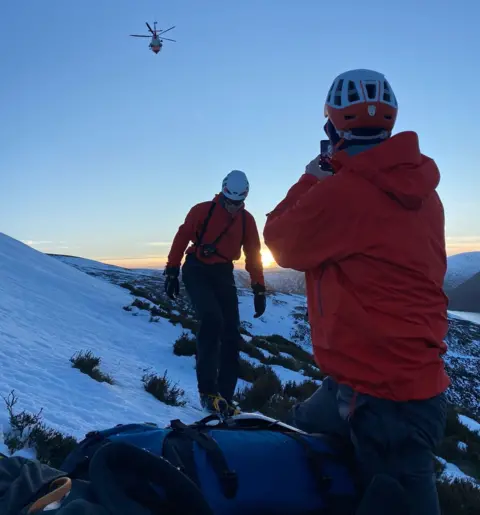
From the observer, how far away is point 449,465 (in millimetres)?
5559

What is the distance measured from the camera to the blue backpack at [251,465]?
2260mm

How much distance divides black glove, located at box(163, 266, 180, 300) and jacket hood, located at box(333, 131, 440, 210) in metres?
3.87

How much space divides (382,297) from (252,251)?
3.96 m

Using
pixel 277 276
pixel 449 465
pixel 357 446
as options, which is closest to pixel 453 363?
pixel 449 465

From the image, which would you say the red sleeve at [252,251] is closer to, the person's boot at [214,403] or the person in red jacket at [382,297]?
the person's boot at [214,403]

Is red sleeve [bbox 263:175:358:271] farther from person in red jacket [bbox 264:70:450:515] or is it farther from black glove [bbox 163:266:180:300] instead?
black glove [bbox 163:266:180:300]

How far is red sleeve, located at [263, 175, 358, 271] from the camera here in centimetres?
241

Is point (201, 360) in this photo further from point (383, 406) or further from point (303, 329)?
point (303, 329)

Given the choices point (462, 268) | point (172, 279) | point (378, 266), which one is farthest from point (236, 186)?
point (462, 268)

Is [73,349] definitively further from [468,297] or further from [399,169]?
[468,297]

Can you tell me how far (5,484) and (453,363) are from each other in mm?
24764

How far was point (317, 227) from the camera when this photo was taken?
2441 mm

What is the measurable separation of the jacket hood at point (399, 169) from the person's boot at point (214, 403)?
340 cm

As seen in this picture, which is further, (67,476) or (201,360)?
(201,360)
